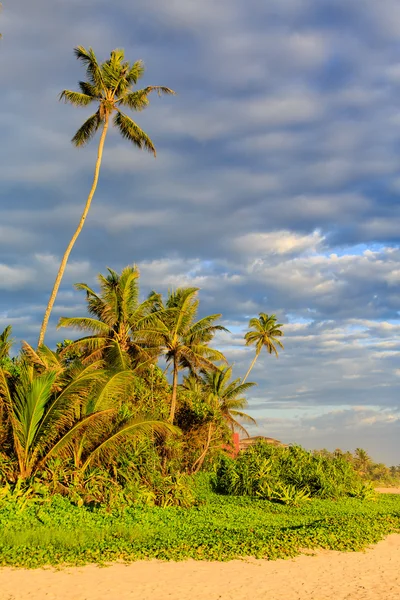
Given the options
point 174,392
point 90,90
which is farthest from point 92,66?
point 174,392

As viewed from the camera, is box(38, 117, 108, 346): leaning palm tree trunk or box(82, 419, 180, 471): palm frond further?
box(38, 117, 108, 346): leaning palm tree trunk

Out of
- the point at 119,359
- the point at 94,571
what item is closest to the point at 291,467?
the point at 119,359

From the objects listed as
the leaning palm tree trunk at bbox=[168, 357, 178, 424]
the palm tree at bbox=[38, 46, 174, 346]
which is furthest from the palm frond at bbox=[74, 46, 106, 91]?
the leaning palm tree trunk at bbox=[168, 357, 178, 424]

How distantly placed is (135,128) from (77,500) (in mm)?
18898

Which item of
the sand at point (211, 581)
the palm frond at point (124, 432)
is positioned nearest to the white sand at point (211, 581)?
the sand at point (211, 581)

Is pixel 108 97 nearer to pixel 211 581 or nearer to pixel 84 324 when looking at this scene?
pixel 84 324

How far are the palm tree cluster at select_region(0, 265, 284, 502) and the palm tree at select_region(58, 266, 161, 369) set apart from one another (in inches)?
2.0

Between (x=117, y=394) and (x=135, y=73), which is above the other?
(x=135, y=73)

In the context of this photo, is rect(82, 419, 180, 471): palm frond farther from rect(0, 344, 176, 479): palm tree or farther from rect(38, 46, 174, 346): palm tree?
rect(38, 46, 174, 346): palm tree

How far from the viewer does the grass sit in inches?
460

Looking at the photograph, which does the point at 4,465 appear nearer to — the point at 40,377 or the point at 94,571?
the point at 40,377

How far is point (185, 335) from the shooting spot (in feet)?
98.8

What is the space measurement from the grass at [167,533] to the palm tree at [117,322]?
935cm

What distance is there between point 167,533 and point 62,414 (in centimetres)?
450
